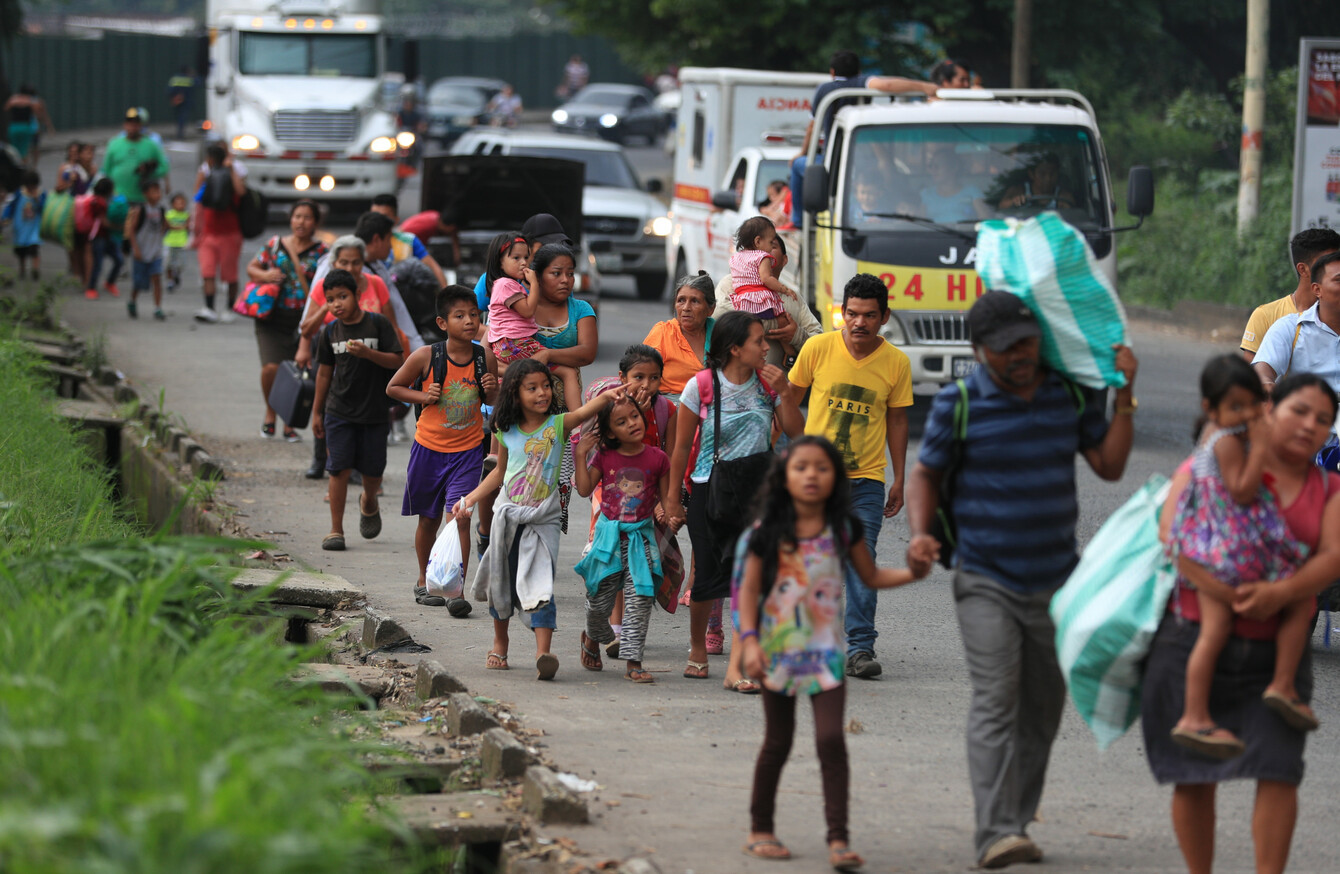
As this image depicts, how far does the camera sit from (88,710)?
393cm

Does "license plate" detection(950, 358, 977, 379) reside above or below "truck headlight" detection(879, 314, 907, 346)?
below

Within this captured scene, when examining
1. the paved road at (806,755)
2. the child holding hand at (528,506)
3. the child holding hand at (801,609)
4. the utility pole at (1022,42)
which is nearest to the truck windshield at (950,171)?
the paved road at (806,755)

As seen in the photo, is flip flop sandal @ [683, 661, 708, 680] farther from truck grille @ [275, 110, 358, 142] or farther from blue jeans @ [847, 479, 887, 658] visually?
truck grille @ [275, 110, 358, 142]

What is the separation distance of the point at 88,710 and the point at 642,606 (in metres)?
3.26

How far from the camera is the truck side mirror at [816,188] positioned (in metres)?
12.4

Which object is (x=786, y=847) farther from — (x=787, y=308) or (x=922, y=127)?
(x=922, y=127)

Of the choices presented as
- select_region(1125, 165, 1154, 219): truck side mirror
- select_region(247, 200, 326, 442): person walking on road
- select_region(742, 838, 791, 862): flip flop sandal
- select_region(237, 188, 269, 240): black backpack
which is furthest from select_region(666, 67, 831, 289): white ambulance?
select_region(742, 838, 791, 862): flip flop sandal

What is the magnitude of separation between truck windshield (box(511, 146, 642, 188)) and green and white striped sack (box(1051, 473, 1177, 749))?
18228mm

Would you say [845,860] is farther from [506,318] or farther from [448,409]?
[448,409]

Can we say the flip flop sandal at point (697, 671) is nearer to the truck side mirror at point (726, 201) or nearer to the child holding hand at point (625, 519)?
the child holding hand at point (625, 519)

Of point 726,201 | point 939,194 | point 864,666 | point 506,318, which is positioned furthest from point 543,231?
point 726,201

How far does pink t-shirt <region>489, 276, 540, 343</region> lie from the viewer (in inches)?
314

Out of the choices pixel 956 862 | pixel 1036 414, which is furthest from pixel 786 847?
pixel 1036 414

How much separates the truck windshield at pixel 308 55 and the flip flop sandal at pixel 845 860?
24817 millimetres
